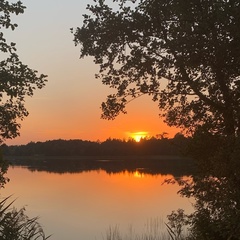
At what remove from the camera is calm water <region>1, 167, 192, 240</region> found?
23781 mm

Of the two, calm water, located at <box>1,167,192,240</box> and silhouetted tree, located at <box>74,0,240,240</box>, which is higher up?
silhouetted tree, located at <box>74,0,240,240</box>

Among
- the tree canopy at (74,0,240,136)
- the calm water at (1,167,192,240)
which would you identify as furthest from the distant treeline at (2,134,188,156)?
the tree canopy at (74,0,240,136)

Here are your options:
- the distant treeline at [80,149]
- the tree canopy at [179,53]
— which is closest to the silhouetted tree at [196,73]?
the tree canopy at [179,53]

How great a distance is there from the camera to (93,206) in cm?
3247

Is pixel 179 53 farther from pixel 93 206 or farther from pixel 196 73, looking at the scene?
pixel 93 206

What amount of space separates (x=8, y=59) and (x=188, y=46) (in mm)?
3733

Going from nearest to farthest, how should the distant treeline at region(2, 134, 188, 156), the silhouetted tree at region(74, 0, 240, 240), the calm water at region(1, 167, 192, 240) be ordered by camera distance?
the silhouetted tree at region(74, 0, 240, 240) → the calm water at region(1, 167, 192, 240) → the distant treeline at region(2, 134, 188, 156)

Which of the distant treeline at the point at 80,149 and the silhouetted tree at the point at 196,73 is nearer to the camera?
the silhouetted tree at the point at 196,73

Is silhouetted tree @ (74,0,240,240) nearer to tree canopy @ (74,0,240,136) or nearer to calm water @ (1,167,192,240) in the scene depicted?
tree canopy @ (74,0,240,136)

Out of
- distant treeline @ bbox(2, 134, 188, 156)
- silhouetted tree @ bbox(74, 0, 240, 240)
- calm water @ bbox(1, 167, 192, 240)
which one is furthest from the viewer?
distant treeline @ bbox(2, 134, 188, 156)

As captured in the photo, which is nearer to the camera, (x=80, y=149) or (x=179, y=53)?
(x=179, y=53)

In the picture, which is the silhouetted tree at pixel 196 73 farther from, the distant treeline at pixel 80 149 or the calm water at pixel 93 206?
the distant treeline at pixel 80 149

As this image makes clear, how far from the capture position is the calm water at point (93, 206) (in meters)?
23.8

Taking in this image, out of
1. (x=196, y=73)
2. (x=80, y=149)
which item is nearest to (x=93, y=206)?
(x=196, y=73)
